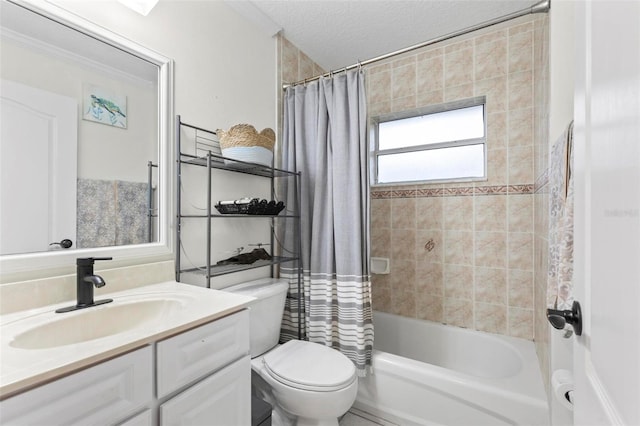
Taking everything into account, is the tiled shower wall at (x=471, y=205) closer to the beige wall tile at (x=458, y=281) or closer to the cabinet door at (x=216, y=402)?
the beige wall tile at (x=458, y=281)

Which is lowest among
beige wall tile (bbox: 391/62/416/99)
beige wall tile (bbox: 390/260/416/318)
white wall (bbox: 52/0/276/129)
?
beige wall tile (bbox: 390/260/416/318)

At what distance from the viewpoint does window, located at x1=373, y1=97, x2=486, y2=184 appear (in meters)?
2.22

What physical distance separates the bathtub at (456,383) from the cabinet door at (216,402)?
90 cm

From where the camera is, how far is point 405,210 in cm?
239

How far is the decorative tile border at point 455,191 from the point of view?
1.99m

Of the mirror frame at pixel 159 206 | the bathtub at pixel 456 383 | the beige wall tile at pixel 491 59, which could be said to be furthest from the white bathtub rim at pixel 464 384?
the beige wall tile at pixel 491 59

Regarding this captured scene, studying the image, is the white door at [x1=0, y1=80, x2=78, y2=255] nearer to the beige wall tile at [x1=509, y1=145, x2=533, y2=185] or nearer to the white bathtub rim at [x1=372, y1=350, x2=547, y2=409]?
the white bathtub rim at [x1=372, y1=350, x2=547, y2=409]

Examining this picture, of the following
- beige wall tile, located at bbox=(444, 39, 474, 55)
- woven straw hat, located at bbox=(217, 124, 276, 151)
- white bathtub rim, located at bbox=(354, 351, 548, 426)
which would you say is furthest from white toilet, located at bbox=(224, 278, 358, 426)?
beige wall tile, located at bbox=(444, 39, 474, 55)

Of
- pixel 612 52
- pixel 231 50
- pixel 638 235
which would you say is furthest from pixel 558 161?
pixel 231 50

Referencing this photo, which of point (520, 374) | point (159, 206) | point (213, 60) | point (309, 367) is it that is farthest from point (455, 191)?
point (159, 206)

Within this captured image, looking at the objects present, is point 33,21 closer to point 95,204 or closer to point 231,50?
point 95,204

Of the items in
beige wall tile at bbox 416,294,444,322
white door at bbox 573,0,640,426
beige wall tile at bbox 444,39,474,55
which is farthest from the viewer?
beige wall tile at bbox 416,294,444,322

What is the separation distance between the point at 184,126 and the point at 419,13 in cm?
161

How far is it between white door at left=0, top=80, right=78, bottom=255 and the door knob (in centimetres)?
151
